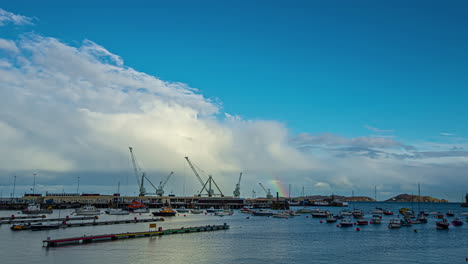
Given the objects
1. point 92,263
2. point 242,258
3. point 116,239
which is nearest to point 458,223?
point 242,258

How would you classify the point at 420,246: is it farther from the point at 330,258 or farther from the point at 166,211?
the point at 166,211

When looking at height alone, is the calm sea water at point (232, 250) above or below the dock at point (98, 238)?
below

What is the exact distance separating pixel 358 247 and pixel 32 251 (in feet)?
197

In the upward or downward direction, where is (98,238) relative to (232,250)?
upward

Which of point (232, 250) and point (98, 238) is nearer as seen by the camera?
point (232, 250)

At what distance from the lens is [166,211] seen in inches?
7116

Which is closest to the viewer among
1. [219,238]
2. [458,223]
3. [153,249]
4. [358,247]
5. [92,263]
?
[92,263]

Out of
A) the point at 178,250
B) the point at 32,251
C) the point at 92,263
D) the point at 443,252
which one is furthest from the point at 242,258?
the point at 443,252

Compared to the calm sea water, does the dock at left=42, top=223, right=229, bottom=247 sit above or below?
above

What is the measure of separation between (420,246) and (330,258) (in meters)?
28.6

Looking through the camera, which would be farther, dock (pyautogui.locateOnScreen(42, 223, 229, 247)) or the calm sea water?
dock (pyautogui.locateOnScreen(42, 223, 229, 247))

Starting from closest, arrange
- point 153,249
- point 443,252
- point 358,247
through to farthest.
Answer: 1. point 153,249
2. point 443,252
3. point 358,247

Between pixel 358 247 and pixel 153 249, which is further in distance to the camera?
pixel 358 247

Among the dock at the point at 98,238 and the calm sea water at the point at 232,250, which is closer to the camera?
the calm sea water at the point at 232,250
